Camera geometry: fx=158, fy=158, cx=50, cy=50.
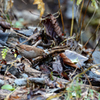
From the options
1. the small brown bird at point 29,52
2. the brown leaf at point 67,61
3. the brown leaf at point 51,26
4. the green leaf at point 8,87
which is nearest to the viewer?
the green leaf at point 8,87

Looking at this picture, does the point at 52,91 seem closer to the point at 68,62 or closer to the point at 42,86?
the point at 42,86

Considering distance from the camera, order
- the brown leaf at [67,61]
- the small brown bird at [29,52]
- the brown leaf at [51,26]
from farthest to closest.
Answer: the brown leaf at [51,26], the brown leaf at [67,61], the small brown bird at [29,52]

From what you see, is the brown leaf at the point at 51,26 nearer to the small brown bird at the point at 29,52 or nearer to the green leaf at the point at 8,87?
the small brown bird at the point at 29,52

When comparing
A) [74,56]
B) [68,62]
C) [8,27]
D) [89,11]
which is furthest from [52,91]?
[89,11]

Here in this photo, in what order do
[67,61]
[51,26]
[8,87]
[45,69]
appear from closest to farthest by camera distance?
[8,87] → [45,69] → [67,61] → [51,26]

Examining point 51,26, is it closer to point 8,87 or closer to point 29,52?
point 29,52

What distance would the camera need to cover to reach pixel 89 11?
5.07 metres

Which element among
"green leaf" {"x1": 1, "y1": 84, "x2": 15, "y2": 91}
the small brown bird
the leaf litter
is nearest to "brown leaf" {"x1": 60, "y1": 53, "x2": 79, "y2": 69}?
the leaf litter

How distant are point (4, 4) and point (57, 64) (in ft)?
5.64

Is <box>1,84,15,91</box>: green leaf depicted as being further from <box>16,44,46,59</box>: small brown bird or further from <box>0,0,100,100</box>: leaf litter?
<box>16,44,46,59</box>: small brown bird

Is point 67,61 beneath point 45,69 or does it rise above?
above

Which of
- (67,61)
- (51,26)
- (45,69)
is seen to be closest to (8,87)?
(45,69)

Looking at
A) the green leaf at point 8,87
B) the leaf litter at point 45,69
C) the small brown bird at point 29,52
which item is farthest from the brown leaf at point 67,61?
the green leaf at point 8,87

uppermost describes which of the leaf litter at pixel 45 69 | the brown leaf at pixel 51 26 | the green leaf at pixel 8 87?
the brown leaf at pixel 51 26
